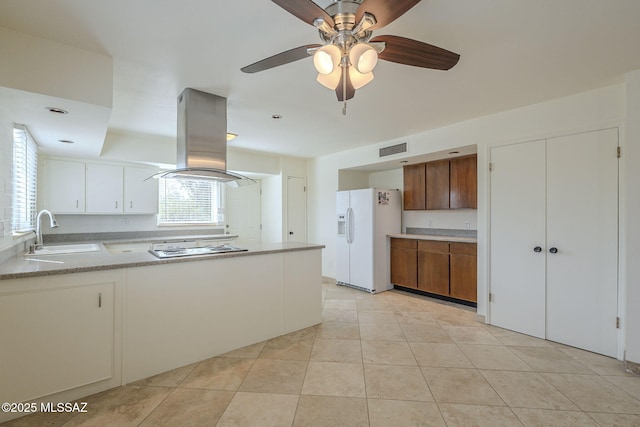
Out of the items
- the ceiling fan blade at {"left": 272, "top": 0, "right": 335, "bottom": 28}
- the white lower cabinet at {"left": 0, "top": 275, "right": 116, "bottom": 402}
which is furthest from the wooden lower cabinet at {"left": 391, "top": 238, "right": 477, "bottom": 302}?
the white lower cabinet at {"left": 0, "top": 275, "right": 116, "bottom": 402}

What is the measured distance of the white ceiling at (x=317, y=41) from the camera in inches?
63.2

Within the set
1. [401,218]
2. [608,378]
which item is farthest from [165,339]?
[401,218]

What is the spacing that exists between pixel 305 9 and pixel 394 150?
3224 mm

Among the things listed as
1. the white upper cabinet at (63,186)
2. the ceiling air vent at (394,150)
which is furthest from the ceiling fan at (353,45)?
the white upper cabinet at (63,186)

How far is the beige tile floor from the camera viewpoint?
1771mm

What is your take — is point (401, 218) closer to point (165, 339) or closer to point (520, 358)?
point (520, 358)

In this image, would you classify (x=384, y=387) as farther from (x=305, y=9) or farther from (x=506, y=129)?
(x=506, y=129)

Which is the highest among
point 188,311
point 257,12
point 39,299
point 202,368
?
point 257,12

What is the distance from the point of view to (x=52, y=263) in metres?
2.05

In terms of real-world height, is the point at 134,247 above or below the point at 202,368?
above

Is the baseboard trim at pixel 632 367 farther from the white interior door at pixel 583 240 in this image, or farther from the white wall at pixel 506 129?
the white wall at pixel 506 129

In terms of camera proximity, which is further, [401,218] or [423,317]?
[401,218]

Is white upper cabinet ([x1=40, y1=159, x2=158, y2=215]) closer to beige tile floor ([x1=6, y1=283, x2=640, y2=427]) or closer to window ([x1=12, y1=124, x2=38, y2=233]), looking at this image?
window ([x1=12, y1=124, x2=38, y2=233])

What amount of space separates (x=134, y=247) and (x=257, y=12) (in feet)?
12.6
